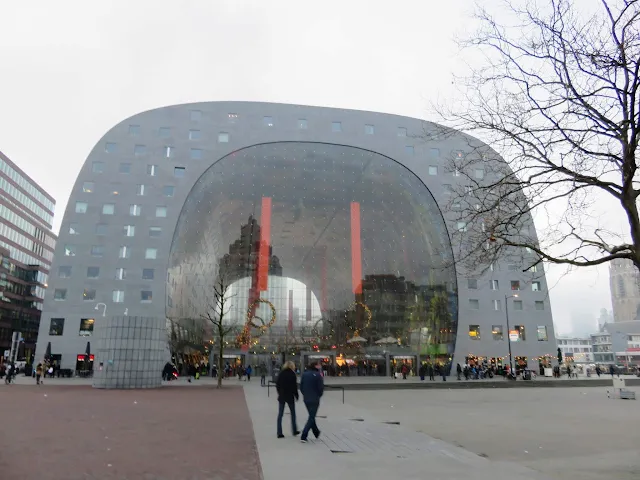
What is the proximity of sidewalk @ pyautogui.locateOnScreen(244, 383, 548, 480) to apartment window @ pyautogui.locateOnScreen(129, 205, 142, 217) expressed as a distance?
46.1m

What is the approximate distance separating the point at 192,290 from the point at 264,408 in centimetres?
3815

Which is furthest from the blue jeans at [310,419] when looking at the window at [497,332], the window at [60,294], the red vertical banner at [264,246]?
the window at [497,332]

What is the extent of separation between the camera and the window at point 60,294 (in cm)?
5203

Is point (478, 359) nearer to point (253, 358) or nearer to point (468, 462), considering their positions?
point (253, 358)

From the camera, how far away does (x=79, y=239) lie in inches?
2103

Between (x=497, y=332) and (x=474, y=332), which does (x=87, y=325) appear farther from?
(x=497, y=332)

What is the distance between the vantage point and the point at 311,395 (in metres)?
10.9

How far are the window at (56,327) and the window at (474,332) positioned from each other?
47171 mm

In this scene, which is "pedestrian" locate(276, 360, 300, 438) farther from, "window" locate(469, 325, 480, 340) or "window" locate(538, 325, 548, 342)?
"window" locate(538, 325, 548, 342)

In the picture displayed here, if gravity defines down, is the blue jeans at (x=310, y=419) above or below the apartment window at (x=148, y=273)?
below

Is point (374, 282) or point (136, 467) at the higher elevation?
point (374, 282)

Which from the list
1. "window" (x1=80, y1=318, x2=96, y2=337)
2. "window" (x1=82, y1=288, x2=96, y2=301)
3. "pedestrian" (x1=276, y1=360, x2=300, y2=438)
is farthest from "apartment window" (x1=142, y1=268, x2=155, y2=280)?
"pedestrian" (x1=276, y1=360, x2=300, y2=438)

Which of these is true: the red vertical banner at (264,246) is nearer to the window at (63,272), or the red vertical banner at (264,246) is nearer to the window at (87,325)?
the window at (87,325)

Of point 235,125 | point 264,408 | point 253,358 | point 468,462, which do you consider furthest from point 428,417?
point 235,125
